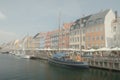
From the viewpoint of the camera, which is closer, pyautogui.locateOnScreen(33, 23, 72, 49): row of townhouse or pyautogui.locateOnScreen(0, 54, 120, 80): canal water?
pyautogui.locateOnScreen(0, 54, 120, 80): canal water

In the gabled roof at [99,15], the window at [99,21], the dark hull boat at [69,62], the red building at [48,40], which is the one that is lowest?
the dark hull boat at [69,62]

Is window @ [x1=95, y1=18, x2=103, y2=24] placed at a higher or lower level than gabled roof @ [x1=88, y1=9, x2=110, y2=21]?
lower

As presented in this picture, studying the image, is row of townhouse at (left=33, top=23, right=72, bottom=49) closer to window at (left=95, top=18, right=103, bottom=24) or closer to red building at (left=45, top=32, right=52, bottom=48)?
red building at (left=45, top=32, right=52, bottom=48)

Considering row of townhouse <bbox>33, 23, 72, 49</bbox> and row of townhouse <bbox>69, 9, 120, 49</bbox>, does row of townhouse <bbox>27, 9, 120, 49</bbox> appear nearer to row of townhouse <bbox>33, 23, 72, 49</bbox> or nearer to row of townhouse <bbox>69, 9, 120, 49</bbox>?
row of townhouse <bbox>69, 9, 120, 49</bbox>

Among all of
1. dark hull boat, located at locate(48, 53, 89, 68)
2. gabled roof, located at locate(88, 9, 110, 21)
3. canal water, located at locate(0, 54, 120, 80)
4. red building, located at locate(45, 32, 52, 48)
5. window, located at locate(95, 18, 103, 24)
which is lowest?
canal water, located at locate(0, 54, 120, 80)

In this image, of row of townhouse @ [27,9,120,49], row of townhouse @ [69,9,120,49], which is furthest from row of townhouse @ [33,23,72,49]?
row of townhouse @ [69,9,120,49]

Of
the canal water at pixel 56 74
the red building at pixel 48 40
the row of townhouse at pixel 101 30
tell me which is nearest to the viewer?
the canal water at pixel 56 74

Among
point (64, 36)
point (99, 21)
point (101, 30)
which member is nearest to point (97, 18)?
point (99, 21)

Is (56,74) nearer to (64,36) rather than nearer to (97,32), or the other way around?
(97,32)

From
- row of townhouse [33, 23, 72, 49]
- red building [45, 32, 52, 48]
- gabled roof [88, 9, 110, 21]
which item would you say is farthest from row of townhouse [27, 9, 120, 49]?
red building [45, 32, 52, 48]

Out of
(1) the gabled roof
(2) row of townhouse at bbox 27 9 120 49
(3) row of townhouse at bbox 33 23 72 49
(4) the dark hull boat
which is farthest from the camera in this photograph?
(3) row of townhouse at bbox 33 23 72 49

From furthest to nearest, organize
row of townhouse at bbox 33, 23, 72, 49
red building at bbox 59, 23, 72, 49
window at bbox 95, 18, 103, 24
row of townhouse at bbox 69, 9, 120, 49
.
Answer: row of townhouse at bbox 33, 23, 72, 49
red building at bbox 59, 23, 72, 49
window at bbox 95, 18, 103, 24
row of townhouse at bbox 69, 9, 120, 49

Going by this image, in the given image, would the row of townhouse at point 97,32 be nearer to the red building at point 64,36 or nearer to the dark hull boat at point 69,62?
the red building at point 64,36

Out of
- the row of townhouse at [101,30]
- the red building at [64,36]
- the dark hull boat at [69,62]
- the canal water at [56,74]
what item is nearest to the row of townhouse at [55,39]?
the red building at [64,36]
